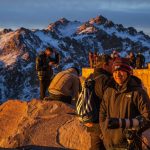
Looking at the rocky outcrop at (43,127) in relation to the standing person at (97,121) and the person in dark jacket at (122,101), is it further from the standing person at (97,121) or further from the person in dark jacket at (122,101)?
the person in dark jacket at (122,101)

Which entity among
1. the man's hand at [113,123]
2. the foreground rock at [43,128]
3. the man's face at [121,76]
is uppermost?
the man's face at [121,76]

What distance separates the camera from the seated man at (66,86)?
9.85m

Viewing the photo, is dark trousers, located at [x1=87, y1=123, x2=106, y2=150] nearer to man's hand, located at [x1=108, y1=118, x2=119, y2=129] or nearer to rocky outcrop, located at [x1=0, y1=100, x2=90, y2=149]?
man's hand, located at [x1=108, y1=118, x2=119, y2=129]

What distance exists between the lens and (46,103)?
10.4 metres

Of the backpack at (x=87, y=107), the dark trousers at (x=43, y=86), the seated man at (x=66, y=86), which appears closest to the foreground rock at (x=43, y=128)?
the seated man at (x=66, y=86)

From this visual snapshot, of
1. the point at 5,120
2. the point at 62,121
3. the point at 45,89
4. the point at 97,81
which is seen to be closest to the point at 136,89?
the point at 97,81

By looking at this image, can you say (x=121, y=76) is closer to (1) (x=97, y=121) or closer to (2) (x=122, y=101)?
(2) (x=122, y=101)

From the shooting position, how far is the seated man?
9852 mm

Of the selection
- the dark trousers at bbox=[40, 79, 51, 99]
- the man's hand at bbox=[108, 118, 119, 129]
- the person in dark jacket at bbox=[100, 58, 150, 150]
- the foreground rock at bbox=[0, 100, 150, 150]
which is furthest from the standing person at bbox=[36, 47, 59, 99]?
the man's hand at bbox=[108, 118, 119, 129]

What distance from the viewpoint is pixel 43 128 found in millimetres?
9820

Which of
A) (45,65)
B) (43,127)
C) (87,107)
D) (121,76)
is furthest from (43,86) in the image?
(121,76)

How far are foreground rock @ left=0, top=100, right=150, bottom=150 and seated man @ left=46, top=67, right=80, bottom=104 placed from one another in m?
0.15

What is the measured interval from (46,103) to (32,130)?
29.7 inches

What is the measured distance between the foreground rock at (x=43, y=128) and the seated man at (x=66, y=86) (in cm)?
15
